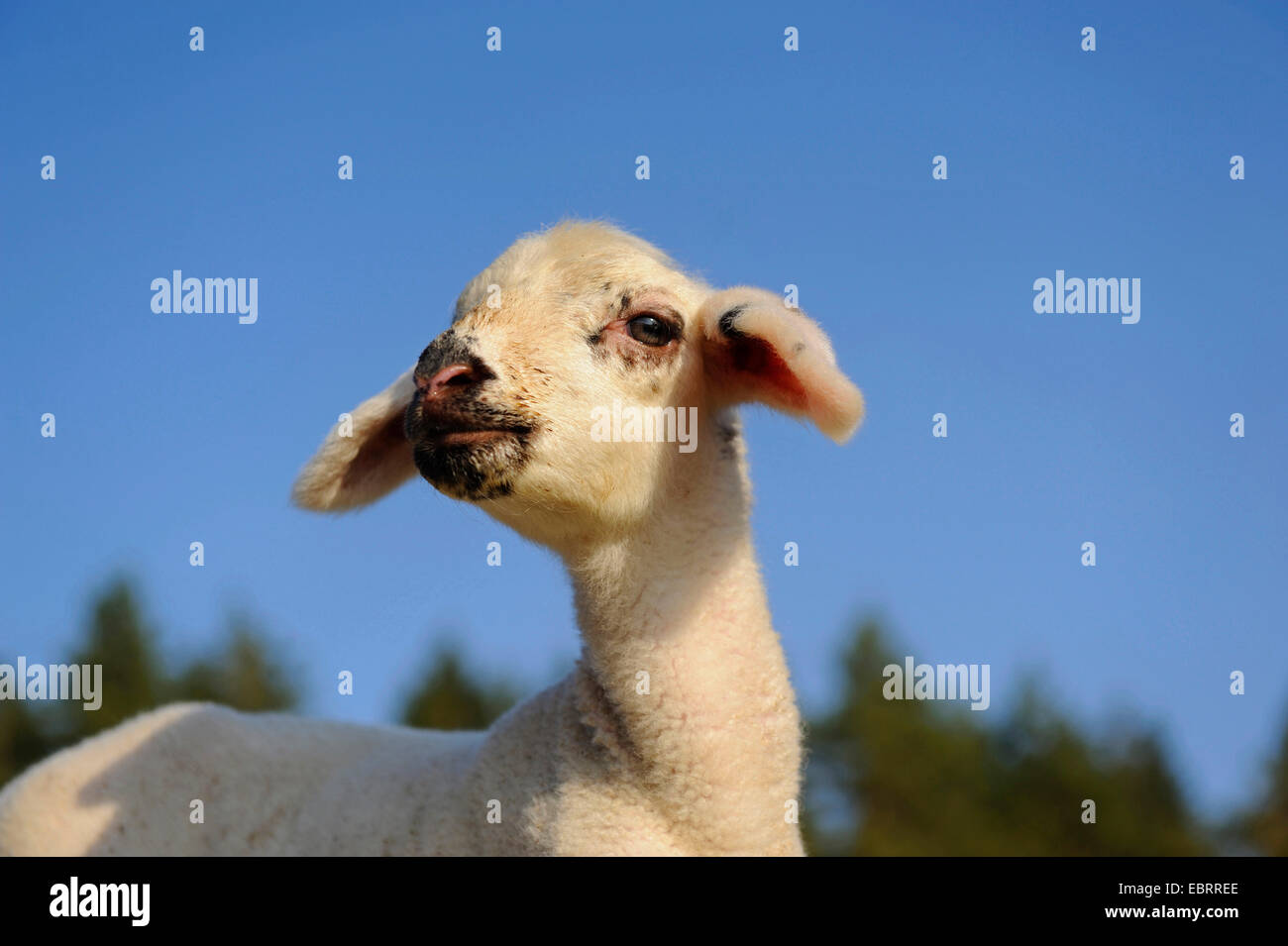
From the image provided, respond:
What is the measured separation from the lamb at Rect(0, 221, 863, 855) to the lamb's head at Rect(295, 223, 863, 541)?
0.5 inches

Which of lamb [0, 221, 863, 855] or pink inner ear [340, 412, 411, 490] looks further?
pink inner ear [340, 412, 411, 490]

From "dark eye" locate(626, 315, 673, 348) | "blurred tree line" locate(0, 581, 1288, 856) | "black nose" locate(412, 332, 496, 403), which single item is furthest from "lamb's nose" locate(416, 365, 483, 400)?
"blurred tree line" locate(0, 581, 1288, 856)

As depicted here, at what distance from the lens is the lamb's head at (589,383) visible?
6.35 metres

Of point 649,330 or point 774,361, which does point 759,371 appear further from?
point 649,330

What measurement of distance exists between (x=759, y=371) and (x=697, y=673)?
5.55ft

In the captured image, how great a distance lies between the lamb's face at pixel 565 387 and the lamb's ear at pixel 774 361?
156 millimetres

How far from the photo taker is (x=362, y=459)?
A: 25.8 ft

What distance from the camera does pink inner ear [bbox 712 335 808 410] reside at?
22.2ft

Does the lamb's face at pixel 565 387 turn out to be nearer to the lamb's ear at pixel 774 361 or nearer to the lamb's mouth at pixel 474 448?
the lamb's mouth at pixel 474 448

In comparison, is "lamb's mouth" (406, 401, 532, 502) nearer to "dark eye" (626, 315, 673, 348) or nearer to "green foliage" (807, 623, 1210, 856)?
"dark eye" (626, 315, 673, 348)

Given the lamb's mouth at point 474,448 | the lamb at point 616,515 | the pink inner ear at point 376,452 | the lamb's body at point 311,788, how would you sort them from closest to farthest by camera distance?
the lamb's mouth at point 474,448, the lamb at point 616,515, the lamb's body at point 311,788, the pink inner ear at point 376,452

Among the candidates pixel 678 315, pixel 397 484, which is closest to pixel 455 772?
pixel 397 484

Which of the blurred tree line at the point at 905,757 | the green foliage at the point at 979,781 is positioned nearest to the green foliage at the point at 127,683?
the blurred tree line at the point at 905,757
